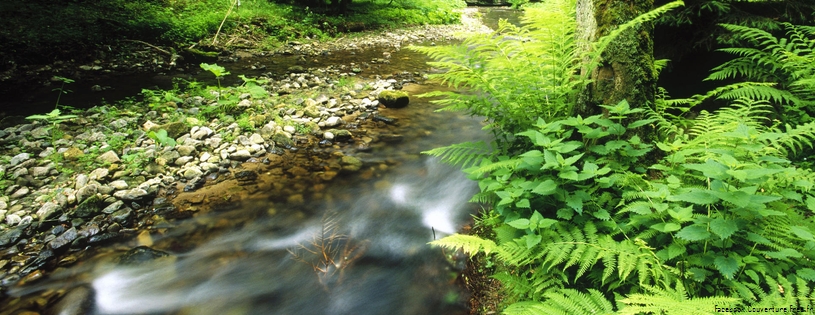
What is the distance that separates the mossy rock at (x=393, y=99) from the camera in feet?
24.5

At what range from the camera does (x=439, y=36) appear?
54.9ft

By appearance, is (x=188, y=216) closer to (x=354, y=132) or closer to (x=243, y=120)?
(x=243, y=120)

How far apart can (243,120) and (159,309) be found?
3453mm

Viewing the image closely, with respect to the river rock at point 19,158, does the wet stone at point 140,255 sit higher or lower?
lower

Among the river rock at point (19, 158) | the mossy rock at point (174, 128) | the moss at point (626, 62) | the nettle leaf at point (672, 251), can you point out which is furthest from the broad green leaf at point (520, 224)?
the river rock at point (19, 158)

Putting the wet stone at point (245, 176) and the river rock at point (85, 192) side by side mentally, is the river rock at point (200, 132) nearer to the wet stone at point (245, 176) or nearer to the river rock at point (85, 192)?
the wet stone at point (245, 176)

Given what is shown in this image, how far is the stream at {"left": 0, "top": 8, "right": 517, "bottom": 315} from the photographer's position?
3.19m

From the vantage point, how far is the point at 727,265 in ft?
5.22

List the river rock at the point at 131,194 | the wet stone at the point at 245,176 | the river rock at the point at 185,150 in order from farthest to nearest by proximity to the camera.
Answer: the river rock at the point at 185,150 < the wet stone at the point at 245,176 < the river rock at the point at 131,194

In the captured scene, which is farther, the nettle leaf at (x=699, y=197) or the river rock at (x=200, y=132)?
the river rock at (x=200, y=132)

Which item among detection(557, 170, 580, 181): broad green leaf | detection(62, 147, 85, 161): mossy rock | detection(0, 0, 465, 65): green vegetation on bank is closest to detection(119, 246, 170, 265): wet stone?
detection(62, 147, 85, 161): mossy rock

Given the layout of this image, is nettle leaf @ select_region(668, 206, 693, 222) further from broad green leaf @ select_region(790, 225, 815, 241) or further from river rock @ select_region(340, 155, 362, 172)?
river rock @ select_region(340, 155, 362, 172)

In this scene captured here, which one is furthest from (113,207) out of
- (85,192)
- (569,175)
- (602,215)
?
(602,215)

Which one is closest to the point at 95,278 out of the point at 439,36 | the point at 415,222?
the point at 415,222
